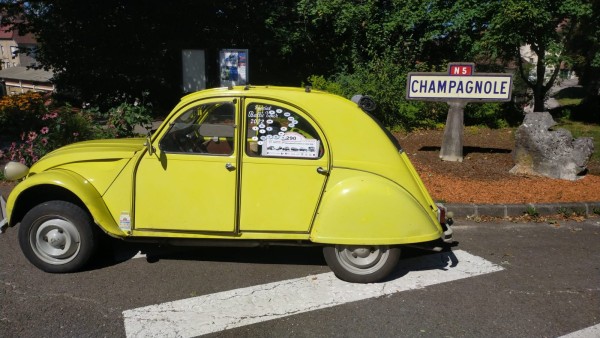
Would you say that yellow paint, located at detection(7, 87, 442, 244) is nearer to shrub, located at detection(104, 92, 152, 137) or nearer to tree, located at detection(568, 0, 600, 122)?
shrub, located at detection(104, 92, 152, 137)

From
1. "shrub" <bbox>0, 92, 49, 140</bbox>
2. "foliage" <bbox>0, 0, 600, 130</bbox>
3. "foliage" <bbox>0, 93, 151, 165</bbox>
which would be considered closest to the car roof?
"foliage" <bbox>0, 93, 151, 165</bbox>

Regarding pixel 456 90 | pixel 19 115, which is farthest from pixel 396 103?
pixel 19 115

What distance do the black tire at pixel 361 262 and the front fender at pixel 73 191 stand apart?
1.99 meters

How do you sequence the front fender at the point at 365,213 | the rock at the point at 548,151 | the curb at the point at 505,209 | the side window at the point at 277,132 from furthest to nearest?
the rock at the point at 548,151, the curb at the point at 505,209, the side window at the point at 277,132, the front fender at the point at 365,213

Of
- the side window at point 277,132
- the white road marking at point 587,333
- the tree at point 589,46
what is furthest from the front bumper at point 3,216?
the tree at point 589,46

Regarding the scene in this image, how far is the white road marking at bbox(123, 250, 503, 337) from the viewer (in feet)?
11.5

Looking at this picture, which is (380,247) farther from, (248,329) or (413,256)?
(248,329)

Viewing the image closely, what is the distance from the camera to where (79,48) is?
1373cm

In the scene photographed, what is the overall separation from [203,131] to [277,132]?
74 cm

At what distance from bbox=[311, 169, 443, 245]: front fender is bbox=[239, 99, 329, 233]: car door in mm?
136

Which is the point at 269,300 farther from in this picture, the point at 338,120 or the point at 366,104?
the point at 366,104

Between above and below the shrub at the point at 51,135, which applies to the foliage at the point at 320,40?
above

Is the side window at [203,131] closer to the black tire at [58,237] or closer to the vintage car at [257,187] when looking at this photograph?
the vintage car at [257,187]

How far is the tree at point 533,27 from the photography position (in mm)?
11523
